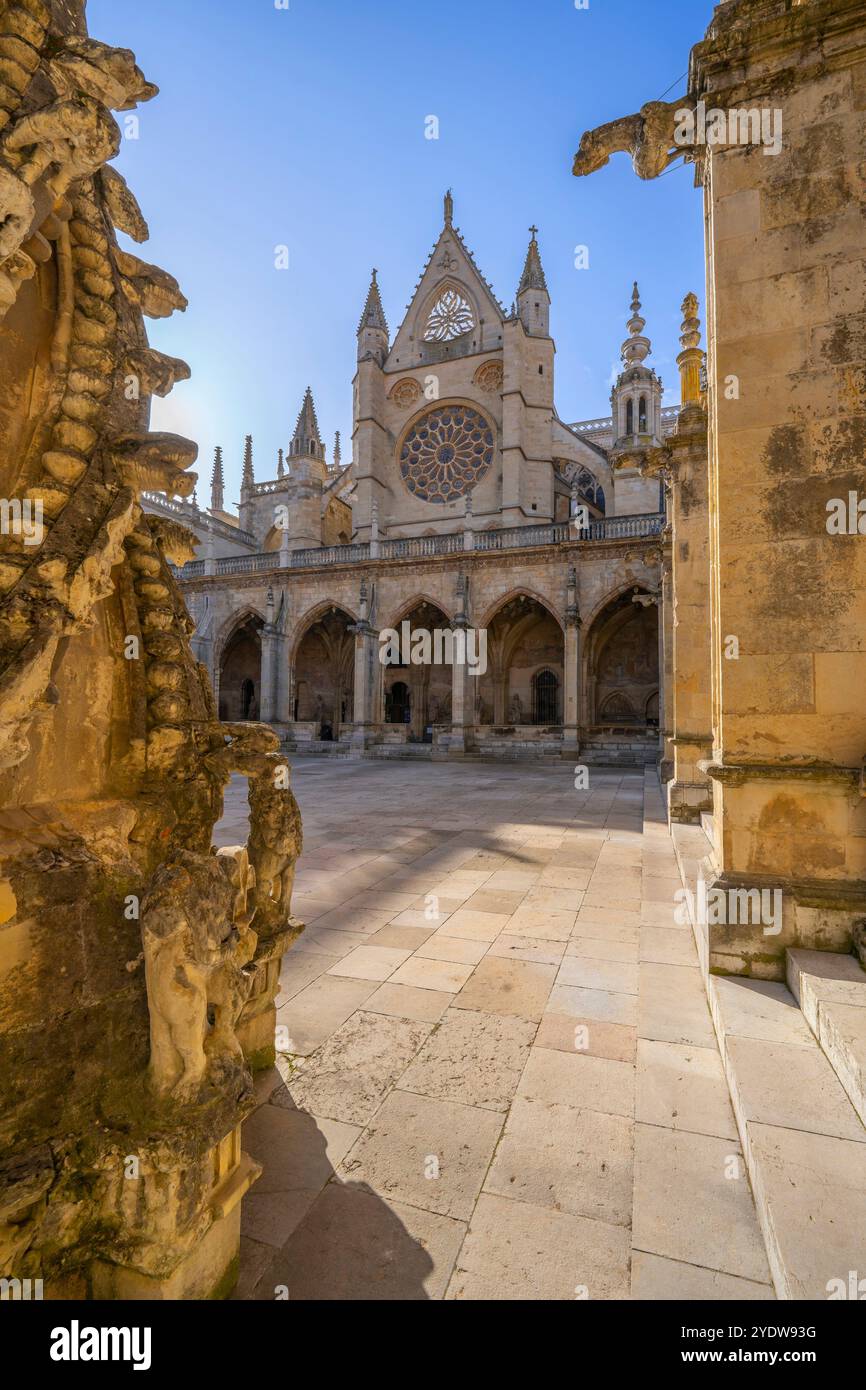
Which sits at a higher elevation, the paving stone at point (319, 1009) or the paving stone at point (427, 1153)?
the paving stone at point (427, 1153)

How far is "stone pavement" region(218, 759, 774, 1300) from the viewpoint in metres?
1.79

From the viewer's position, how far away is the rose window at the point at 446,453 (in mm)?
27641

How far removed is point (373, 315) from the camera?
30812 mm

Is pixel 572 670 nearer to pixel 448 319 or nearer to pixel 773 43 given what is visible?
pixel 773 43

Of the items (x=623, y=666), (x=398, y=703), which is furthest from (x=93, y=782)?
(x=398, y=703)

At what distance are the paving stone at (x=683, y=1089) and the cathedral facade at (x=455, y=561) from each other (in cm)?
1715

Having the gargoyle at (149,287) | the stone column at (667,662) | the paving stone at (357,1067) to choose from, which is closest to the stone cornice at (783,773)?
the paving stone at (357,1067)

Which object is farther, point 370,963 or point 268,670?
point 268,670

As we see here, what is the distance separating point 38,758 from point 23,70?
5.85 ft

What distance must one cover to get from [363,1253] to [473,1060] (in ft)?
3.62

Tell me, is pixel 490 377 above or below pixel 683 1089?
above

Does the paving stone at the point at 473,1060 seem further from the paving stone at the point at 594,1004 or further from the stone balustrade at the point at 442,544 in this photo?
the stone balustrade at the point at 442,544

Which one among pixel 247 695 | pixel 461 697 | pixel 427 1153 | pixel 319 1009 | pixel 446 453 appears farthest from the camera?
pixel 247 695

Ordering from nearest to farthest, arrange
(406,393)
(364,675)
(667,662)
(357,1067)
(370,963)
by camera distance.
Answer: (357,1067) → (370,963) → (667,662) → (364,675) → (406,393)
